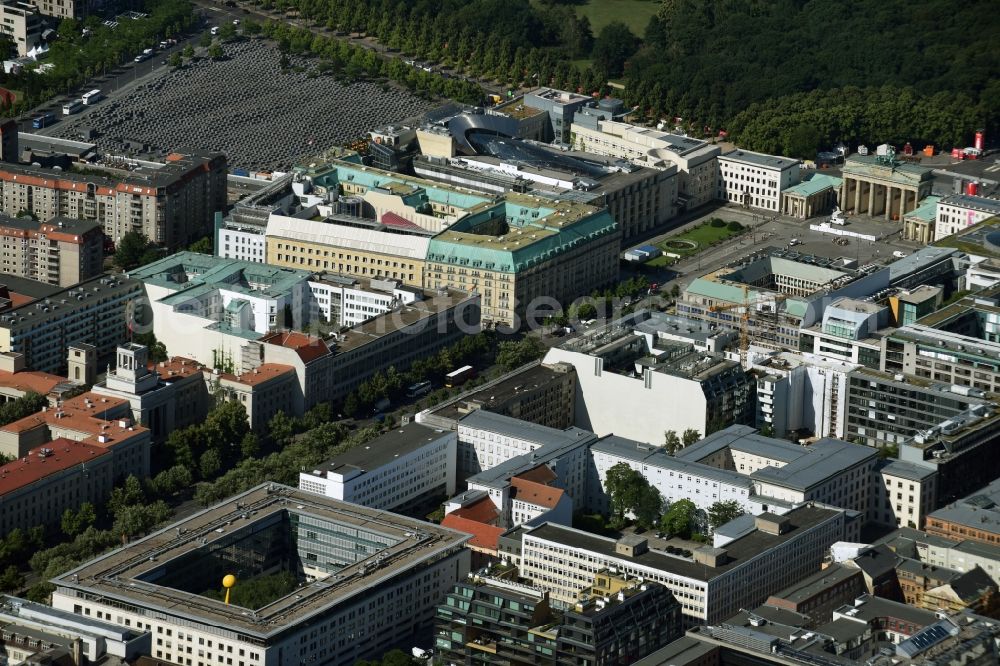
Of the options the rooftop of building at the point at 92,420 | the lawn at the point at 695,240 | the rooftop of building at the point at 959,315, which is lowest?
the lawn at the point at 695,240

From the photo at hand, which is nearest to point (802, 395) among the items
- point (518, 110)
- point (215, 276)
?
point (215, 276)

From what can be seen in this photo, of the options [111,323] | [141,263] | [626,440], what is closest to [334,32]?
[141,263]

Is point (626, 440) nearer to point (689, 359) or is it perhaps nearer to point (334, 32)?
point (689, 359)

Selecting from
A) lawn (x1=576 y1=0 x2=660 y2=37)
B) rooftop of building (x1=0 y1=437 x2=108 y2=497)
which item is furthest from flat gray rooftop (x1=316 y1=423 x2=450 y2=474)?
lawn (x1=576 y1=0 x2=660 y2=37)

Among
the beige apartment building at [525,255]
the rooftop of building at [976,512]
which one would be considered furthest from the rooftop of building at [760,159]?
the rooftop of building at [976,512]

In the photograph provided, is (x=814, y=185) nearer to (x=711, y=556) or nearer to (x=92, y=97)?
(x=92, y=97)

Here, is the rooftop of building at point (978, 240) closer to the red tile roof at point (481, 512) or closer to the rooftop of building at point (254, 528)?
the red tile roof at point (481, 512)
